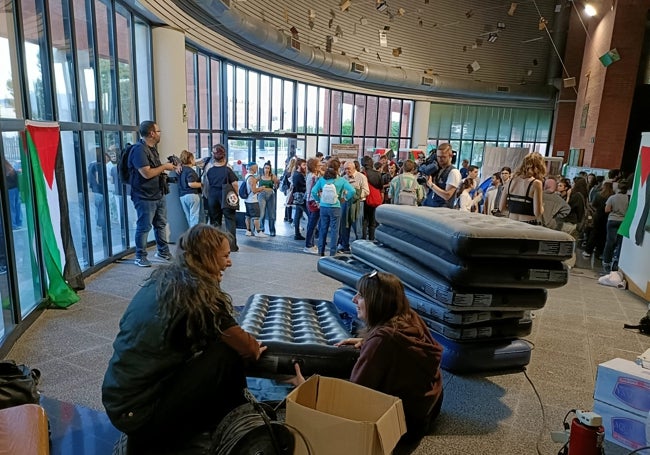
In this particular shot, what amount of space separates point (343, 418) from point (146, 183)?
4252 mm

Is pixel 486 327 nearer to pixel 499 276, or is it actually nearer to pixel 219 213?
pixel 499 276

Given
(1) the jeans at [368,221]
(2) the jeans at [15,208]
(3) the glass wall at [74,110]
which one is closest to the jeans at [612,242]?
(1) the jeans at [368,221]

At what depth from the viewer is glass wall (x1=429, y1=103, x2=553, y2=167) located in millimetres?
18422

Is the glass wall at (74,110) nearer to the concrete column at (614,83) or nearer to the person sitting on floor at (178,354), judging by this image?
the person sitting on floor at (178,354)

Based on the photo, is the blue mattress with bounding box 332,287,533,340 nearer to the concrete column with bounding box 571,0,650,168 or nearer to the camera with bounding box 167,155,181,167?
the camera with bounding box 167,155,181,167

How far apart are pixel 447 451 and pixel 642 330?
9.80ft

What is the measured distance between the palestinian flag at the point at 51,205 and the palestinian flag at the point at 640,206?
6256 mm

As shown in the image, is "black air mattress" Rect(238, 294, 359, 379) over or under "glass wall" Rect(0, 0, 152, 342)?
under

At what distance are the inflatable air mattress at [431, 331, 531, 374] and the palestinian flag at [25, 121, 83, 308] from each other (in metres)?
3.24

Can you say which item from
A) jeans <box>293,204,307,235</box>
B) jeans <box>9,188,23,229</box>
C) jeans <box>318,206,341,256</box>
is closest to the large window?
jeans <box>293,204,307,235</box>

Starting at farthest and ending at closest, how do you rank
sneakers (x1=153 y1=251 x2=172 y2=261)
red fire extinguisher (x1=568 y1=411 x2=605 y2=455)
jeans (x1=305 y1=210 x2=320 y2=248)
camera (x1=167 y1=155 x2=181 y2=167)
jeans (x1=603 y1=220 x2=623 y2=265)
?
jeans (x1=305 y1=210 x2=320 y2=248) → jeans (x1=603 y1=220 x2=623 y2=265) → camera (x1=167 y1=155 x2=181 y2=167) → sneakers (x1=153 y1=251 x2=172 y2=261) → red fire extinguisher (x1=568 y1=411 x2=605 y2=455)

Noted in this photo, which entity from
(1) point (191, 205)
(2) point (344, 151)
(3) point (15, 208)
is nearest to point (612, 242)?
(2) point (344, 151)

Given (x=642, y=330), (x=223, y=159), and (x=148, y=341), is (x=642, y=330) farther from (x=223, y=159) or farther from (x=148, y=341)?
(x=223, y=159)

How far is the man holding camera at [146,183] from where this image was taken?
5098 millimetres
